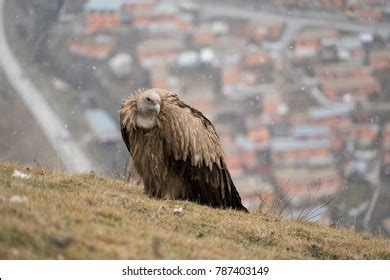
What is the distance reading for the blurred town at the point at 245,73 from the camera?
73.0m

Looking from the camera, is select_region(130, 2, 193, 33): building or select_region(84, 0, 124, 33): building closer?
select_region(84, 0, 124, 33): building

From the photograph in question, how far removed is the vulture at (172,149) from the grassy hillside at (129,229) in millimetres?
476

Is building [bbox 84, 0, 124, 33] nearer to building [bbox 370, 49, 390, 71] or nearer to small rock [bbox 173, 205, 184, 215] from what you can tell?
building [bbox 370, 49, 390, 71]

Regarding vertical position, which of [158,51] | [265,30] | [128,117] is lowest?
[128,117]

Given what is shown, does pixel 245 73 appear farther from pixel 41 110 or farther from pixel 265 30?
pixel 41 110

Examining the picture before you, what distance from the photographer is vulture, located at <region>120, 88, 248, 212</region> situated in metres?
10.4

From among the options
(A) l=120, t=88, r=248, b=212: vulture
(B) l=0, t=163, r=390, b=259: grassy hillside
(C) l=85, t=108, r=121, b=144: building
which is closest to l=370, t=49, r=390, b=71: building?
(C) l=85, t=108, r=121, b=144: building

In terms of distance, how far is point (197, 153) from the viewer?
421 inches

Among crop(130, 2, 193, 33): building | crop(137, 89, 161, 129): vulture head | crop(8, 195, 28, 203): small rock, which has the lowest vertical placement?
crop(8, 195, 28, 203): small rock

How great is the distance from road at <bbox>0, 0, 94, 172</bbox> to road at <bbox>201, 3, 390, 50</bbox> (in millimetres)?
28603

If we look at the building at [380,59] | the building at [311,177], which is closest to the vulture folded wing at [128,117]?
the building at [311,177]

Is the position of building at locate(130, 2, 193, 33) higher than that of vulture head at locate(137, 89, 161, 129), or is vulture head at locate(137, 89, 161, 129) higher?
building at locate(130, 2, 193, 33)

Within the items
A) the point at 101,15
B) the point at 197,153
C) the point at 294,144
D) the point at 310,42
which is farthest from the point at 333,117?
the point at 197,153

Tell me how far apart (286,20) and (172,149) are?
299 feet
